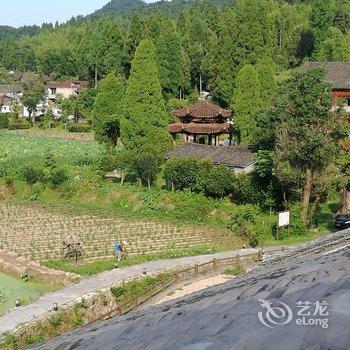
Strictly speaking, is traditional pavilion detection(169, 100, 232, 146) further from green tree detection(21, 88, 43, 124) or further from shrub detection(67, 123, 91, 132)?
green tree detection(21, 88, 43, 124)

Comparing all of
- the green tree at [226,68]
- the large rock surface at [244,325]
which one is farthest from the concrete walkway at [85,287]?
the green tree at [226,68]

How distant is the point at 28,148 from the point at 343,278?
40.0 m

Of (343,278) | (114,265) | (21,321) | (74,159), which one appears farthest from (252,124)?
(343,278)

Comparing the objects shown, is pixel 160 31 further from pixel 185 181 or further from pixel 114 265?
pixel 114 265

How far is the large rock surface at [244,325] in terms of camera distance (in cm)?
195

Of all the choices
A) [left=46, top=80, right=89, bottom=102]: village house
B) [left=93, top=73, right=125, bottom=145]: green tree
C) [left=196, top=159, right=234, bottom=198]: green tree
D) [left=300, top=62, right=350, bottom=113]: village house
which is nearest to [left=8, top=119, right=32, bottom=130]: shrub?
[left=46, top=80, right=89, bottom=102]: village house

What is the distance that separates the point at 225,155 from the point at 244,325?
23300 millimetres

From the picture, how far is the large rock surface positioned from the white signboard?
1509 cm

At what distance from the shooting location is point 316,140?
1864cm

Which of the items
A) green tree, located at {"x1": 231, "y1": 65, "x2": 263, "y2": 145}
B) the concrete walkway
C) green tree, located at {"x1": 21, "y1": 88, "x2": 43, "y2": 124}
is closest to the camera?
the concrete walkway

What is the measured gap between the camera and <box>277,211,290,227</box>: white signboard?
18.5 metres

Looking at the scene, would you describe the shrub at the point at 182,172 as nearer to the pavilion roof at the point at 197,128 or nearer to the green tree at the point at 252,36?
the pavilion roof at the point at 197,128

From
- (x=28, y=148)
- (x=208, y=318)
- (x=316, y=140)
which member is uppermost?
(x=208, y=318)

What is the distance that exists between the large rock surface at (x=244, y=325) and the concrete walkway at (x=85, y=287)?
30.9 ft
